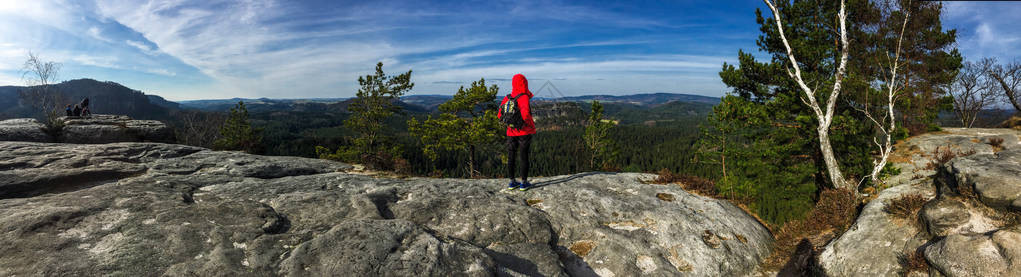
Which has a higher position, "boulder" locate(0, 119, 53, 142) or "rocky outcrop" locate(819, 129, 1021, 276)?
"boulder" locate(0, 119, 53, 142)

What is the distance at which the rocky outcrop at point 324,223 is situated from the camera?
4.15 m

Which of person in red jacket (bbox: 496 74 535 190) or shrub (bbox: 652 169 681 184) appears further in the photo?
shrub (bbox: 652 169 681 184)

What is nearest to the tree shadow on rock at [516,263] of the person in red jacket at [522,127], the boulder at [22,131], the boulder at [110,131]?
the person in red jacket at [522,127]

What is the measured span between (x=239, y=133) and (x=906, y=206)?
57591 mm

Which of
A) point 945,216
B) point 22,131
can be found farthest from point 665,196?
point 22,131

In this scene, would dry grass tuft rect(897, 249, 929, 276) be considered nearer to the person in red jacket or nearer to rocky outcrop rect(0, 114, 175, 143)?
the person in red jacket

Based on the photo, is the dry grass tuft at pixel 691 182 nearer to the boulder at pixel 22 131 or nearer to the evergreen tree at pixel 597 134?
the boulder at pixel 22 131

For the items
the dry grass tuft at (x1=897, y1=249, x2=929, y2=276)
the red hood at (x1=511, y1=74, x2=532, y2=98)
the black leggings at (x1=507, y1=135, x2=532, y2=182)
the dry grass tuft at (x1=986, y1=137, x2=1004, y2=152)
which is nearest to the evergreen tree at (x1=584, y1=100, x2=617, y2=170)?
the dry grass tuft at (x1=986, y1=137, x2=1004, y2=152)

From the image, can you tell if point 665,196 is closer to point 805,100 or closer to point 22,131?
point 805,100

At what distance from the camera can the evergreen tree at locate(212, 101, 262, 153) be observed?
40969 mm

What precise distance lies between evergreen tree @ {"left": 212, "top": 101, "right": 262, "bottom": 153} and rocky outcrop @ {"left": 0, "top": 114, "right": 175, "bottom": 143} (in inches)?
862

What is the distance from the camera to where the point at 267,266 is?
4016 millimetres

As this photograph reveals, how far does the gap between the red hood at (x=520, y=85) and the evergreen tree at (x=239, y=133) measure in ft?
142

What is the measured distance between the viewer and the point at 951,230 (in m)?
5.70
